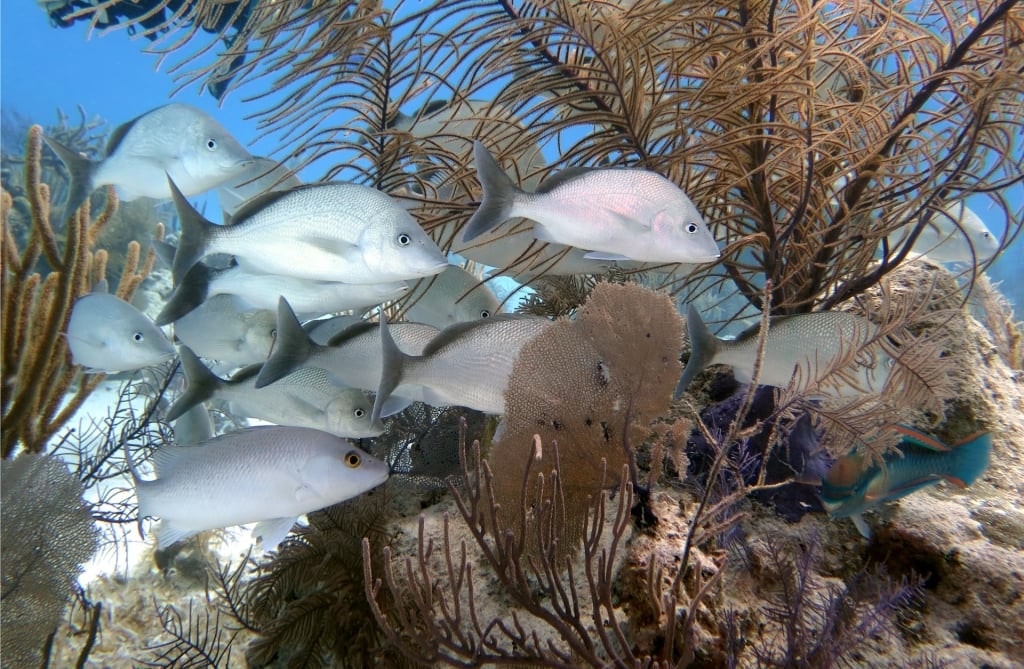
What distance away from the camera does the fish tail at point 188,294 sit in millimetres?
2549

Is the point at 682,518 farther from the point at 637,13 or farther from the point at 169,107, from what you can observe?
the point at 169,107

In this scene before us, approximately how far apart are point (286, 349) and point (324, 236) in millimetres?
605

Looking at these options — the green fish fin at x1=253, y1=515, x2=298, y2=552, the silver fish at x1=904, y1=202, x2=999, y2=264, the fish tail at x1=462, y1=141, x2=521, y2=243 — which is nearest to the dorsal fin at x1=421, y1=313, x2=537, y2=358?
the fish tail at x1=462, y1=141, x2=521, y2=243

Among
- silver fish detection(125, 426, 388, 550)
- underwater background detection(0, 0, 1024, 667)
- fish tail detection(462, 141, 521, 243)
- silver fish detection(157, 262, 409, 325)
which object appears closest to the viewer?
underwater background detection(0, 0, 1024, 667)

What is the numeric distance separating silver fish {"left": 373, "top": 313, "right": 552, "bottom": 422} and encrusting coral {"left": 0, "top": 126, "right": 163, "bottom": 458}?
3074 mm

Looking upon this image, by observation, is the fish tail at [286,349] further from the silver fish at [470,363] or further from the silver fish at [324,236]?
the silver fish at [470,363]

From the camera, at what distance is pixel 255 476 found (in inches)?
87.8

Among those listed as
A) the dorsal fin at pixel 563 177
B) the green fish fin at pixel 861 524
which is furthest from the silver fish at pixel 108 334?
the green fish fin at pixel 861 524

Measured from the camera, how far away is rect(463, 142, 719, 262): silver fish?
7.09 ft

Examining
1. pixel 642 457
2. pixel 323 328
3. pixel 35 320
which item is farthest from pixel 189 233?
pixel 35 320

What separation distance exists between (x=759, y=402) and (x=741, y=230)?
105cm

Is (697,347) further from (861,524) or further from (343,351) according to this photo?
(343,351)

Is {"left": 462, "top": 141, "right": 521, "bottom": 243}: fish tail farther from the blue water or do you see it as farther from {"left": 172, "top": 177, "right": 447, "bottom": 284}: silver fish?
the blue water

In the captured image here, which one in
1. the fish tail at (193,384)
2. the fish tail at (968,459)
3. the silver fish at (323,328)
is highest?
the fish tail at (968,459)
